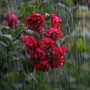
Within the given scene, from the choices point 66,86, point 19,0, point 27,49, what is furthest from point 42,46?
point 19,0

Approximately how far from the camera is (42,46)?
78.8 inches

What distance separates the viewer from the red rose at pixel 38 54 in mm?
1983

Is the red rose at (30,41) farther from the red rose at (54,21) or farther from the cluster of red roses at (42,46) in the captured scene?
the red rose at (54,21)

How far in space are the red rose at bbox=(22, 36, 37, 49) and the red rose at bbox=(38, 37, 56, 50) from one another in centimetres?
3

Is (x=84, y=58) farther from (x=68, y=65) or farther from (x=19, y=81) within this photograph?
(x=19, y=81)

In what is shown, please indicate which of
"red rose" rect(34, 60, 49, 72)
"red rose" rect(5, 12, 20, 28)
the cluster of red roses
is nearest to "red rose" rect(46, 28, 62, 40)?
the cluster of red roses

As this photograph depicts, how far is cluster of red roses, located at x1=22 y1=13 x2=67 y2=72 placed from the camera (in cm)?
199

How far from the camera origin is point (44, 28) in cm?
217

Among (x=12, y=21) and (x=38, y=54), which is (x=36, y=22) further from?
(x=12, y=21)

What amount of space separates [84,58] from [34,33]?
2.29 feet

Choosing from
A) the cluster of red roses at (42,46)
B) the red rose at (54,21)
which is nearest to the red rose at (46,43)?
the cluster of red roses at (42,46)

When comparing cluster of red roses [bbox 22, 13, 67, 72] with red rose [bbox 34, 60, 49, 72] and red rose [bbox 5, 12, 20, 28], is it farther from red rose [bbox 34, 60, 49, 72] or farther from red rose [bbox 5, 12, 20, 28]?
red rose [bbox 5, 12, 20, 28]

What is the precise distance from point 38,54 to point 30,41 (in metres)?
0.07

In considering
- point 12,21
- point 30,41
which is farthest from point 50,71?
point 30,41
